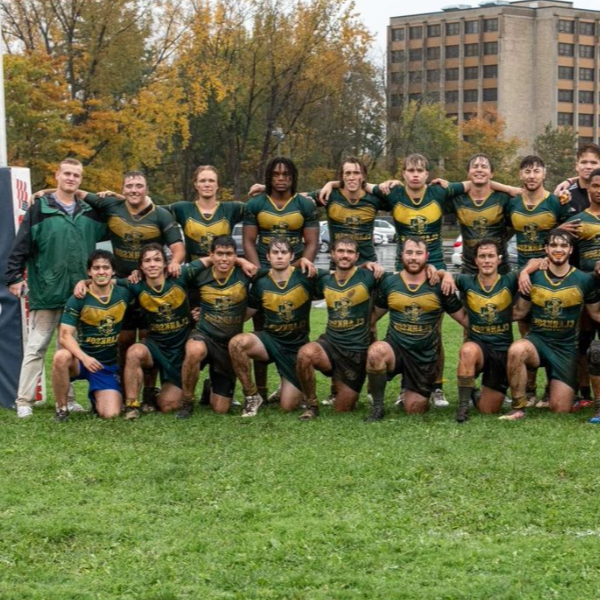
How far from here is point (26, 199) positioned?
30.9ft

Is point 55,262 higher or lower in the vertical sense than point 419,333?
higher

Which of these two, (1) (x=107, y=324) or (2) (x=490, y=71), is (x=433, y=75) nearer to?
(2) (x=490, y=71)

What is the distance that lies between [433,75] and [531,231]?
93.8m

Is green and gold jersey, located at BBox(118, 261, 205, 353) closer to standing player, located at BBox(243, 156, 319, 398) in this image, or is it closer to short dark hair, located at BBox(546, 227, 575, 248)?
standing player, located at BBox(243, 156, 319, 398)

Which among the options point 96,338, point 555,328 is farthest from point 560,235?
point 96,338

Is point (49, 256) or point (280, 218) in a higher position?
point (280, 218)

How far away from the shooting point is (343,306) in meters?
8.70

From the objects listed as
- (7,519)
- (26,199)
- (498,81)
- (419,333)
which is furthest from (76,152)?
(498,81)

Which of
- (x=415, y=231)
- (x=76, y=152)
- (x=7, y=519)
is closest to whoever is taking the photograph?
(x=7, y=519)

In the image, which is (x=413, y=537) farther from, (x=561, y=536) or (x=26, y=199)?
(x=26, y=199)

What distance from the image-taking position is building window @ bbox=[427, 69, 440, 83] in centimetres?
9926

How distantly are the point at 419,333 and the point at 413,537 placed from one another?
10.6 ft

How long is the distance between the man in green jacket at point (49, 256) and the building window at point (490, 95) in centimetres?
9127

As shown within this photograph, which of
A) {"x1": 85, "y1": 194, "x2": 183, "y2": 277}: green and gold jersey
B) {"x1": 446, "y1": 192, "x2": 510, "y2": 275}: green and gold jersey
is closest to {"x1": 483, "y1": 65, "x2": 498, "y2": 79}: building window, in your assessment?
{"x1": 446, "y1": 192, "x2": 510, "y2": 275}: green and gold jersey
